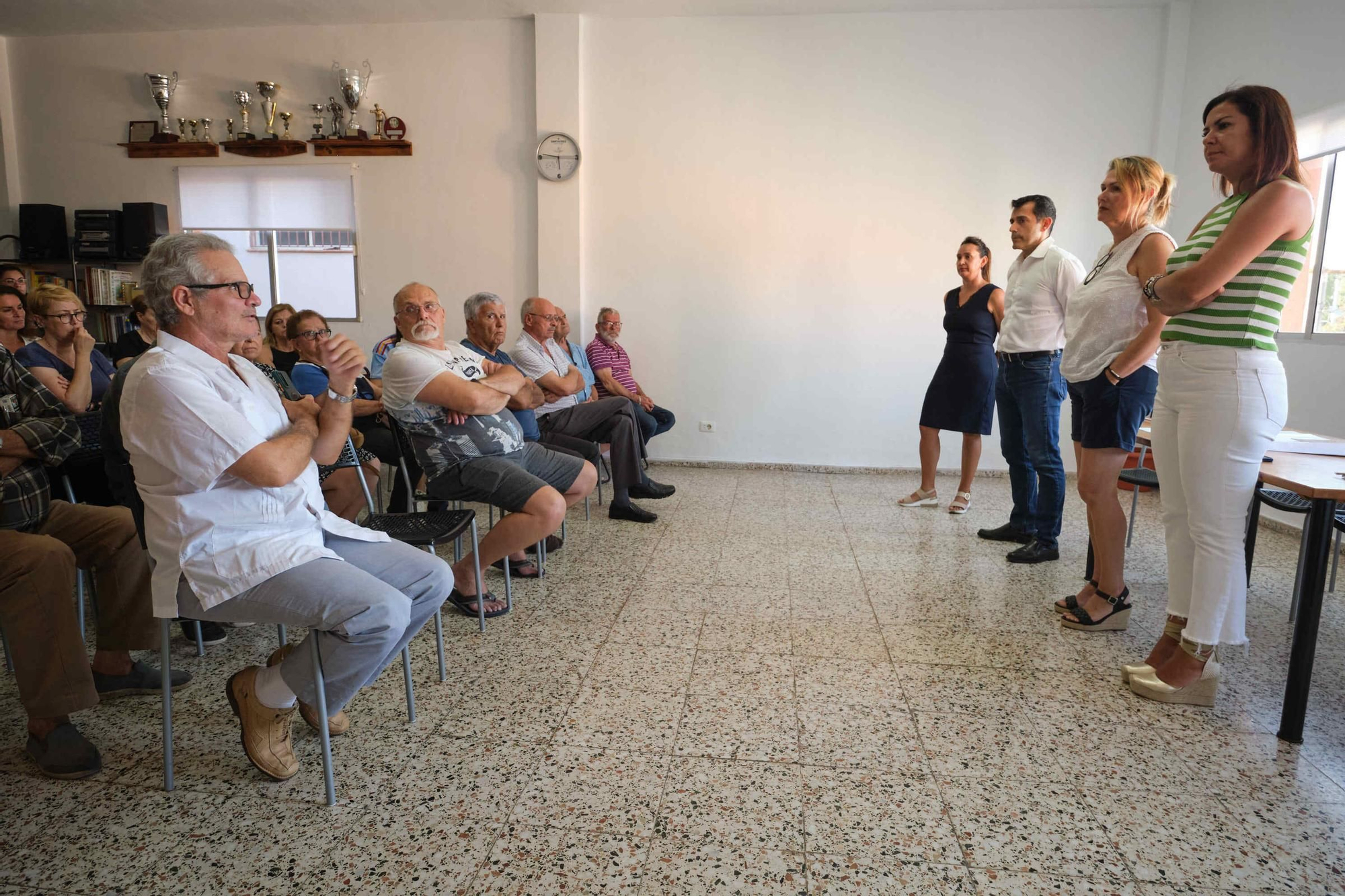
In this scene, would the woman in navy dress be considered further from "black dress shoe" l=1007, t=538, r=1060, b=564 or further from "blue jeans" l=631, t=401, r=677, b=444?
"blue jeans" l=631, t=401, r=677, b=444

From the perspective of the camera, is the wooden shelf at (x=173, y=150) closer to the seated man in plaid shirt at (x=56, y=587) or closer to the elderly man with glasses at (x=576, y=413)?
the elderly man with glasses at (x=576, y=413)

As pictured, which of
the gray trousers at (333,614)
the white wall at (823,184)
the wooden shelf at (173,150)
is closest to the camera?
the gray trousers at (333,614)

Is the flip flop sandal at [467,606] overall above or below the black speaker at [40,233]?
below

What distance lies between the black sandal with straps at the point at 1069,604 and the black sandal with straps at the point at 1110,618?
0.15 feet

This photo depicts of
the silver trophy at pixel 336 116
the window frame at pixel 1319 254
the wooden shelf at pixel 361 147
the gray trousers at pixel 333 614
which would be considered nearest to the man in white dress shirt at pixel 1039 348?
the window frame at pixel 1319 254

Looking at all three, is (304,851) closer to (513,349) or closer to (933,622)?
(933,622)

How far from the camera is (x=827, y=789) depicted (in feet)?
5.58

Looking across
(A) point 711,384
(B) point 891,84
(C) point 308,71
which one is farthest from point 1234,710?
(C) point 308,71

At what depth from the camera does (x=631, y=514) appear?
4051 millimetres

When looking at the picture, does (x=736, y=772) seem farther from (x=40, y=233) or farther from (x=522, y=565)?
(x=40, y=233)

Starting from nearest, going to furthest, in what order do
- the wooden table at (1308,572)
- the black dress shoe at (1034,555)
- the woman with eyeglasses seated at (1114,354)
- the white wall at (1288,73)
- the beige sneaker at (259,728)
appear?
1. the beige sneaker at (259,728)
2. the wooden table at (1308,572)
3. the woman with eyeglasses seated at (1114,354)
4. the black dress shoe at (1034,555)
5. the white wall at (1288,73)

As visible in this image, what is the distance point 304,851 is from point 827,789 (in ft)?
3.53

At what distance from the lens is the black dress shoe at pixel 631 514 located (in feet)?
13.3

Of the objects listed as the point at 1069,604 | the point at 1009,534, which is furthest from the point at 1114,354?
the point at 1009,534
